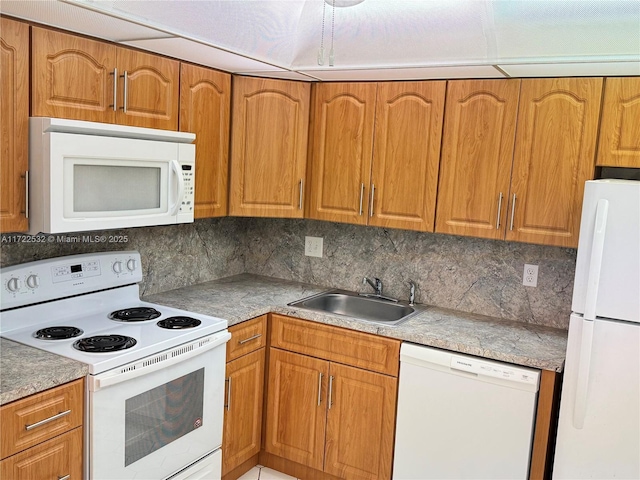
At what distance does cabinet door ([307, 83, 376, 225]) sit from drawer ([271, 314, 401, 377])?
1.94ft

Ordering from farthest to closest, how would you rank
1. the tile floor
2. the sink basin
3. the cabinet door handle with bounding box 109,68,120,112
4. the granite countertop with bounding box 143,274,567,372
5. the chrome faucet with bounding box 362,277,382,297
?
the chrome faucet with bounding box 362,277,382,297, the sink basin, the tile floor, the granite countertop with bounding box 143,274,567,372, the cabinet door handle with bounding box 109,68,120,112

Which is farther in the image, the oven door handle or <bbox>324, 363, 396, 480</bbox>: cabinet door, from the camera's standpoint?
<bbox>324, 363, 396, 480</bbox>: cabinet door

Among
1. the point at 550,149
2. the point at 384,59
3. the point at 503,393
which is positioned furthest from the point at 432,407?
the point at 384,59

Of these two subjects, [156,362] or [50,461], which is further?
[156,362]

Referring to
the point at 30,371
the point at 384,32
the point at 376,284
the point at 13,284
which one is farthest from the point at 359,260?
the point at 30,371

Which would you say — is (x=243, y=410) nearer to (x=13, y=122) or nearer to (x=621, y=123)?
(x=13, y=122)

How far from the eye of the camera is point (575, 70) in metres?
2.30

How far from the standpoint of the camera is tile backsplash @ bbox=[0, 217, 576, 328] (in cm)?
279

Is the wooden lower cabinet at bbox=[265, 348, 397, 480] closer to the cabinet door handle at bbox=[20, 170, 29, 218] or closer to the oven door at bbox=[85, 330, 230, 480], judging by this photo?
the oven door at bbox=[85, 330, 230, 480]

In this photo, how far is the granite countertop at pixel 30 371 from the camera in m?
1.77

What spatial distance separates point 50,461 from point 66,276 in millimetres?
823

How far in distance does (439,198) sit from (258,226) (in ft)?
4.17

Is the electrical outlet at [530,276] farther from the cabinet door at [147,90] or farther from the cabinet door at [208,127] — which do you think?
the cabinet door at [147,90]

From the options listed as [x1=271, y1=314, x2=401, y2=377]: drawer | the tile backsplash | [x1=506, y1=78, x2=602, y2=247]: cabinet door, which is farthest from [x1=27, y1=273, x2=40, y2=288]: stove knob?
[x1=506, y1=78, x2=602, y2=247]: cabinet door
